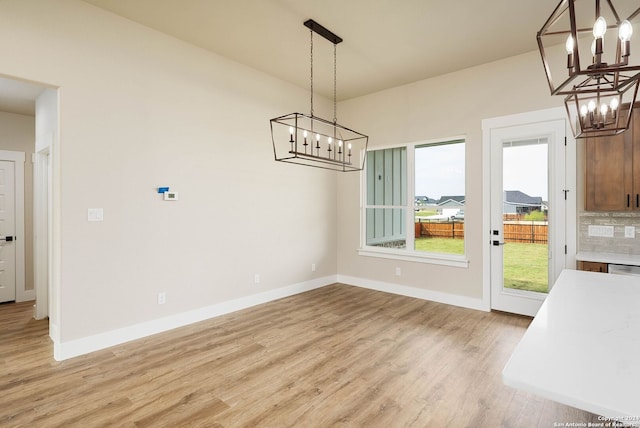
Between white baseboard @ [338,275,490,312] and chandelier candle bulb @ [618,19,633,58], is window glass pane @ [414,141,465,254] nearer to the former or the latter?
white baseboard @ [338,275,490,312]

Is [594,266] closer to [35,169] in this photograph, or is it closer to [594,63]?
[594,63]

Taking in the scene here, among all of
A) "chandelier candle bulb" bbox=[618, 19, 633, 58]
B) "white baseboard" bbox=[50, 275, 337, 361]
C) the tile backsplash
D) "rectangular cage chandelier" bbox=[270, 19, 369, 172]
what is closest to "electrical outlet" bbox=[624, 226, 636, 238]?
the tile backsplash

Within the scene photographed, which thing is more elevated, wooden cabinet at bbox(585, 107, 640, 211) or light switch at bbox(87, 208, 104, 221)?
wooden cabinet at bbox(585, 107, 640, 211)

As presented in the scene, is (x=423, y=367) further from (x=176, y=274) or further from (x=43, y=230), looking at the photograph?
(x=43, y=230)

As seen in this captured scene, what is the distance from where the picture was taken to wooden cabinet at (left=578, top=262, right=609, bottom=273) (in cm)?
321

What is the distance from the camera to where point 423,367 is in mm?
2852

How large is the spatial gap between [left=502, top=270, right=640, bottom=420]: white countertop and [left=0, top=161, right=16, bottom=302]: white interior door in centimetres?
665

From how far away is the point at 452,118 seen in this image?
15.2ft

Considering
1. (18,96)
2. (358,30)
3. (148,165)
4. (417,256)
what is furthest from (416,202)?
(18,96)

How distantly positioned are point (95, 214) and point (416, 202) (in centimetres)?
416

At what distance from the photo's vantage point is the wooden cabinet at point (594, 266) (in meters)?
3.21

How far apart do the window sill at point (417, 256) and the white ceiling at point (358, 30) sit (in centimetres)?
260

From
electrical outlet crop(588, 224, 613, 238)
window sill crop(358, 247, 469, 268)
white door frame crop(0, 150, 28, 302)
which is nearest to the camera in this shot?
electrical outlet crop(588, 224, 613, 238)

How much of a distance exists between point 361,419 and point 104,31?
4052 millimetres
